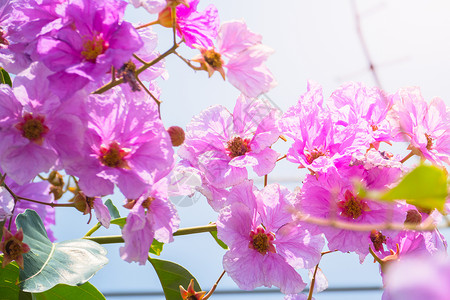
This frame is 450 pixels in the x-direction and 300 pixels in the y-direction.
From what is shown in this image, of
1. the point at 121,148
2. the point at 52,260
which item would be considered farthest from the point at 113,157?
the point at 52,260

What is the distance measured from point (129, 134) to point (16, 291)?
0.21 m

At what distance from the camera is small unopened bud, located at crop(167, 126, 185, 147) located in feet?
1.23

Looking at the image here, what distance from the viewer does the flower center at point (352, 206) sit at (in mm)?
415

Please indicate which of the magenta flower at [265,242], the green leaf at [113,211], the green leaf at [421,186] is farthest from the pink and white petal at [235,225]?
the green leaf at [421,186]

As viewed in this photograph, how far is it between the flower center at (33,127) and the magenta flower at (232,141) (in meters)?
0.14

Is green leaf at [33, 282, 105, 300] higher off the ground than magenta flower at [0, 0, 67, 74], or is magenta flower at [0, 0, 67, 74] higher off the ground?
magenta flower at [0, 0, 67, 74]

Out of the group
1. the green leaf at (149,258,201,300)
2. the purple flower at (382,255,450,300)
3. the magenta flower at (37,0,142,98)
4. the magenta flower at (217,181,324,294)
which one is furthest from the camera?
the green leaf at (149,258,201,300)

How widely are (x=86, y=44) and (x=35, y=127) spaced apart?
7cm

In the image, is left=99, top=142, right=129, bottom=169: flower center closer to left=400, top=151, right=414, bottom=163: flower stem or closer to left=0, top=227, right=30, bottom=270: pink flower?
left=0, top=227, right=30, bottom=270: pink flower

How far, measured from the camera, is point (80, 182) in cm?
34

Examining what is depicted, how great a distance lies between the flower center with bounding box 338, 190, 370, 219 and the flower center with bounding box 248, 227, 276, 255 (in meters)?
0.07

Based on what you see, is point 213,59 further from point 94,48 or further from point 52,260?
point 52,260

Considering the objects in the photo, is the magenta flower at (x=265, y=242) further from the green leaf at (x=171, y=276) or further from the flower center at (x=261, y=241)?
the green leaf at (x=171, y=276)

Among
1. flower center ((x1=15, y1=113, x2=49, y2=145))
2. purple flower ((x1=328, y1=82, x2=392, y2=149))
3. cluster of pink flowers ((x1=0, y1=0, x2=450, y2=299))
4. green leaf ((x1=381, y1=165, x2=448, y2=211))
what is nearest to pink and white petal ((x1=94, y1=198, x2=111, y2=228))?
cluster of pink flowers ((x1=0, y1=0, x2=450, y2=299))
